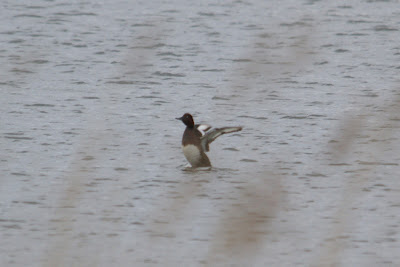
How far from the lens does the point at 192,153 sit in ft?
36.2

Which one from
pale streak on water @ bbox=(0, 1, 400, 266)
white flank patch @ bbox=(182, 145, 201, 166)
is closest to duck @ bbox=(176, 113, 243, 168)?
white flank patch @ bbox=(182, 145, 201, 166)

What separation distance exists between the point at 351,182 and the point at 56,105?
22.6 feet

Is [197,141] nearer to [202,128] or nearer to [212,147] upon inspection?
[202,128]

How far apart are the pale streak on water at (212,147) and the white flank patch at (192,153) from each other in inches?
10.3

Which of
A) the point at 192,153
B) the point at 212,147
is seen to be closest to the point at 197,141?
the point at 192,153

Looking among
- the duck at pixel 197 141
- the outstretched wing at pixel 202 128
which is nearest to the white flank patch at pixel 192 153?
the duck at pixel 197 141

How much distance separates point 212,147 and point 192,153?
1838mm

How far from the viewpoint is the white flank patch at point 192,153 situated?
11.0 meters

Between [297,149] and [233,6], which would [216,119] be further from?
[233,6]

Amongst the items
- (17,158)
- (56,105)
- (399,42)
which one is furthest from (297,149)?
(399,42)

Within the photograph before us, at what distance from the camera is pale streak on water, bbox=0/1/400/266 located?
169 inches

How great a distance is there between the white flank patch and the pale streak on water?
0.86ft

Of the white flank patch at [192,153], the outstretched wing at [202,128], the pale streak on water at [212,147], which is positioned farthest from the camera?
the outstretched wing at [202,128]

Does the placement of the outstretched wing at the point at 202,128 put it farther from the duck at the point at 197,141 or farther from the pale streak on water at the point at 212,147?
the pale streak on water at the point at 212,147
